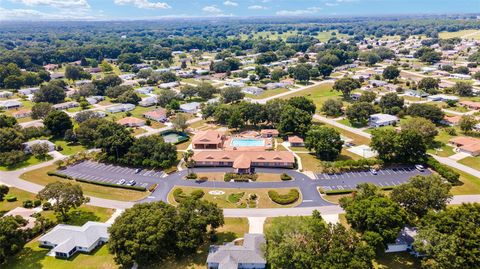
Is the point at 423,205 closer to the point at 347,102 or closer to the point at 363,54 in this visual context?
the point at 347,102

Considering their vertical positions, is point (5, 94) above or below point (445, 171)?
above

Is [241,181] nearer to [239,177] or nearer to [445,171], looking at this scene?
[239,177]

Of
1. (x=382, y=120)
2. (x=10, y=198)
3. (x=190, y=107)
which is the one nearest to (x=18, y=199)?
(x=10, y=198)

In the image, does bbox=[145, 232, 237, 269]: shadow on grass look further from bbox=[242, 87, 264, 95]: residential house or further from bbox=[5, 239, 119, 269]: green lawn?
bbox=[242, 87, 264, 95]: residential house

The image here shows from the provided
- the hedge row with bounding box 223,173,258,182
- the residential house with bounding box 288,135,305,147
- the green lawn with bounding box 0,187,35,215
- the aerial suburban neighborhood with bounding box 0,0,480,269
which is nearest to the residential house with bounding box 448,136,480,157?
the aerial suburban neighborhood with bounding box 0,0,480,269

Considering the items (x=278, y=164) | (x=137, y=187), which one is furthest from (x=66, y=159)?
(x=278, y=164)

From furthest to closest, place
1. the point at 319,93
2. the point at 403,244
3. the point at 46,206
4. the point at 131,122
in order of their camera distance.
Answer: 1. the point at 319,93
2. the point at 131,122
3. the point at 46,206
4. the point at 403,244

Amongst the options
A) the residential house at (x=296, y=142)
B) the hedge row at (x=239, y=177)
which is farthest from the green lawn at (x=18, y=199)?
the residential house at (x=296, y=142)
